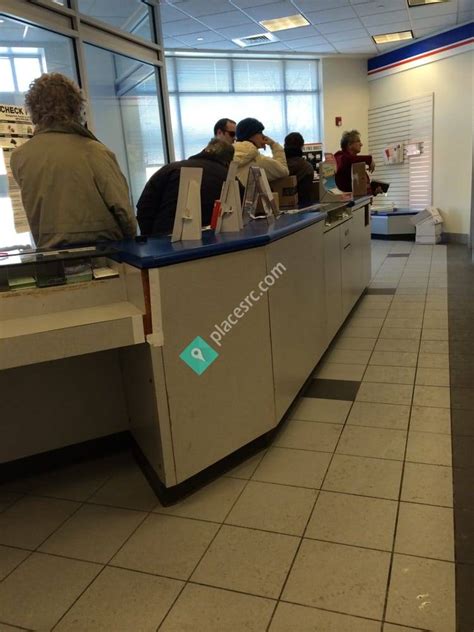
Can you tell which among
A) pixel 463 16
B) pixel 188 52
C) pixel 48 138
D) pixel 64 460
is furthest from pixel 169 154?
pixel 463 16

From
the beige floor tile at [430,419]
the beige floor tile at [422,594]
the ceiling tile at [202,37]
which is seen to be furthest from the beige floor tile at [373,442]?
the ceiling tile at [202,37]

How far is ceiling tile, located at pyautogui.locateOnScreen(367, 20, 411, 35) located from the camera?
290 inches

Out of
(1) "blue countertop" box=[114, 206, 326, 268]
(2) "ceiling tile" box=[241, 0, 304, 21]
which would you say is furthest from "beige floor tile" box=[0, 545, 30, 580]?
(2) "ceiling tile" box=[241, 0, 304, 21]

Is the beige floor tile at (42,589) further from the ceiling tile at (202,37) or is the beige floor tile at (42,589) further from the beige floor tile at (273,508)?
the ceiling tile at (202,37)

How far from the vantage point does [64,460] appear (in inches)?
93.4

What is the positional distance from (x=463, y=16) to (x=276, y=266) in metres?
6.99

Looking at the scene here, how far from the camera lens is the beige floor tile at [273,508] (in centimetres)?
184

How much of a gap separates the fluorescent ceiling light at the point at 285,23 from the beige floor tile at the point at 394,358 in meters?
5.35

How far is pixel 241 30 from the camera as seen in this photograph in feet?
23.5

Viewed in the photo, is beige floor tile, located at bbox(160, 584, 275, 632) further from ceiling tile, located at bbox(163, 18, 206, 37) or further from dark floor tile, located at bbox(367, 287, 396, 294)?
ceiling tile, located at bbox(163, 18, 206, 37)

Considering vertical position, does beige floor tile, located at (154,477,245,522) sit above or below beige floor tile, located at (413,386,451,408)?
below

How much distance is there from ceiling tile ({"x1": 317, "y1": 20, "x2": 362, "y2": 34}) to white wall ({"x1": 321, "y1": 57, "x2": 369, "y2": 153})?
173 cm

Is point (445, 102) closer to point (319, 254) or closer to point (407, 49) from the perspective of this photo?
point (407, 49)

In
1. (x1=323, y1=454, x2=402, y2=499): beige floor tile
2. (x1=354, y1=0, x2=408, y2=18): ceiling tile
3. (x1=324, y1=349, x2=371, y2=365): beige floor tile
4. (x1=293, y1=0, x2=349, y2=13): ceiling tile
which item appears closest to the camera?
(x1=323, y1=454, x2=402, y2=499): beige floor tile
